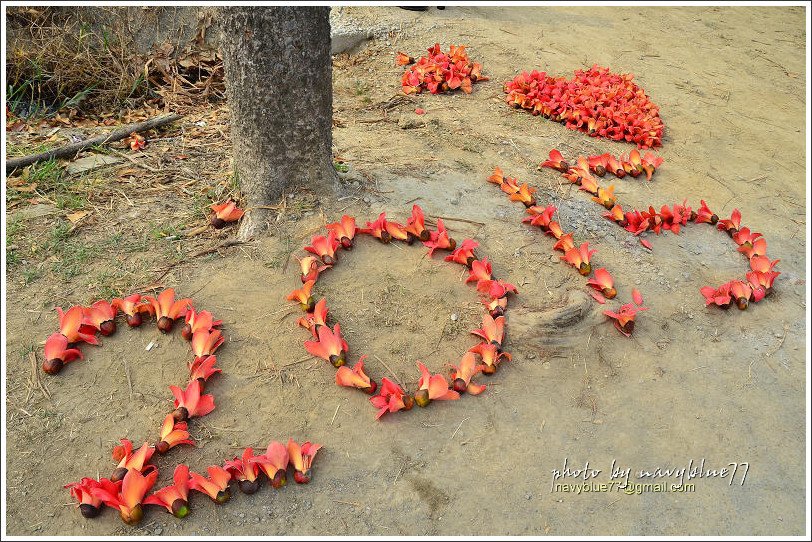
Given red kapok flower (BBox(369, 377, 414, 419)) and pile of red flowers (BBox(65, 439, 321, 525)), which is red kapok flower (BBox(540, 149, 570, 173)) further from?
pile of red flowers (BBox(65, 439, 321, 525))

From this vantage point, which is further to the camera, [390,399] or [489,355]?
[489,355]

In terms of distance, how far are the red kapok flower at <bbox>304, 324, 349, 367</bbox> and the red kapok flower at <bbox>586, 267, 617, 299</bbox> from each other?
1.34 metres

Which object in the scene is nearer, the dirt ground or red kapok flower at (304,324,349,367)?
the dirt ground

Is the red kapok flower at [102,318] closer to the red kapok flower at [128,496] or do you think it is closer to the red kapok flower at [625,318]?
the red kapok flower at [128,496]

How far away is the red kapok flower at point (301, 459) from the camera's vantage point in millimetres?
2430

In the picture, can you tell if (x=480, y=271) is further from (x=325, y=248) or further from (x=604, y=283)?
(x=325, y=248)

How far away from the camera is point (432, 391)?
8.91 ft

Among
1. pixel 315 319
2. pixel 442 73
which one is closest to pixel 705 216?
pixel 442 73

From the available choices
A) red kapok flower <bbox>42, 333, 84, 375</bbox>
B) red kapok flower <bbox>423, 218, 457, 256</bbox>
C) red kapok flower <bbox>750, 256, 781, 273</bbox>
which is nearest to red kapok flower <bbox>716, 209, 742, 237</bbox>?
red kapok flower <bbox>750, 256, 781, 273</bbox>

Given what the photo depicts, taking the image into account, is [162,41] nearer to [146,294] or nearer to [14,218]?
[14,218]

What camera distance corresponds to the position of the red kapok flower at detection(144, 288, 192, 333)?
9.59 ft

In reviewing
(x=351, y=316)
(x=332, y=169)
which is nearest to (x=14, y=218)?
(x=332, y=169)

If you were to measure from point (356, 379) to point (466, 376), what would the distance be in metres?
0.47

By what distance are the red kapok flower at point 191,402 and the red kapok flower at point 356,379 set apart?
529mm
